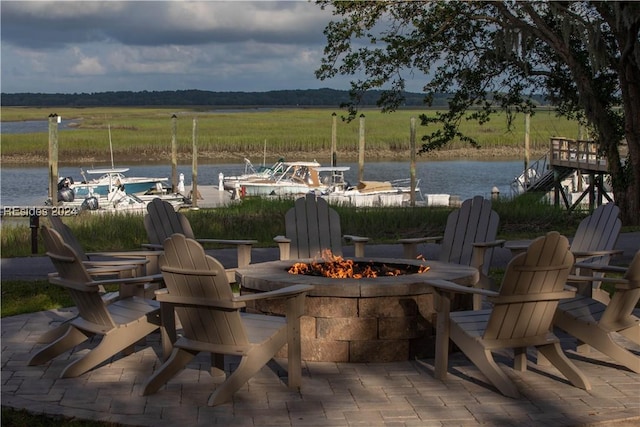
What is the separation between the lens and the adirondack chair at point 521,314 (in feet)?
19.0

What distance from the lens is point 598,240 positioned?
326 inches

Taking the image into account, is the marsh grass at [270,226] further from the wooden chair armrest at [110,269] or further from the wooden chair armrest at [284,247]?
the wooden chair armrest at [110,269]

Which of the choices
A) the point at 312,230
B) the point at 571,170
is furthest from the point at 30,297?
the point at 571,170

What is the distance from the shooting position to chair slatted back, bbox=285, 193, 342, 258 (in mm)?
9070

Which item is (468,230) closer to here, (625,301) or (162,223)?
(625,301)

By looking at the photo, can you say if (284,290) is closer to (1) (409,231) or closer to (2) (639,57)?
(1) (409,231)

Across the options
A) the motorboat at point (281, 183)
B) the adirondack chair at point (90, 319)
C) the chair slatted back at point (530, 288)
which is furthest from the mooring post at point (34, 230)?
the motorboat at point (281, 183)

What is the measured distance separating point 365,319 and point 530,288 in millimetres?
1324

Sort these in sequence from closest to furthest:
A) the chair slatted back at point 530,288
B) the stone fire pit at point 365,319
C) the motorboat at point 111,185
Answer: the chair slatted back at point 530,288, the stone fire pit at point 365,319, the motorboat at point 111,185

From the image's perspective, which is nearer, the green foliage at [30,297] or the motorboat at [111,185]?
the green foliage at [30,297]

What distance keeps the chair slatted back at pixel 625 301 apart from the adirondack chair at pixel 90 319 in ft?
9.73

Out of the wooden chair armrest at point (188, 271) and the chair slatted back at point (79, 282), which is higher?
the wooden chair armrest at point (188, 271)

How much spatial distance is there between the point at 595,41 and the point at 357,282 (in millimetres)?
11576

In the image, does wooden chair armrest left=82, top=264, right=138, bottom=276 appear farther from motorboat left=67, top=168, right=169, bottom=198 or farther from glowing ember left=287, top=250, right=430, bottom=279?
motorboat left=67, top=168, right=169, bottom=198
